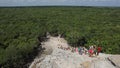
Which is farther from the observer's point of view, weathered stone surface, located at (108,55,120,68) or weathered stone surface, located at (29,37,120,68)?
weathered stone surface, located at (29,37,120,68)

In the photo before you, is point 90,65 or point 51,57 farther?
point 51,57

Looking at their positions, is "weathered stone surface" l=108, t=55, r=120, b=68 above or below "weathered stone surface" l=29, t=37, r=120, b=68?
above

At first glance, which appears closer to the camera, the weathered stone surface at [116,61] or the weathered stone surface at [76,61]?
the weathered stone surface at [116,61]

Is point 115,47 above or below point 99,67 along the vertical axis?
below

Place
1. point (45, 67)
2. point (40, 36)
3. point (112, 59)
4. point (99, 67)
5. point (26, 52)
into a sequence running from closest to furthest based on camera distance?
point (99, 67) → point (112, 59) → point (45, 67) → point (26, 52) → point (40, 36)

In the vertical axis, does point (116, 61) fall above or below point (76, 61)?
above

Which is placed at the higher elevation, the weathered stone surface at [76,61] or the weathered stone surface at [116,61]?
the weathered stone surface at [116,61]

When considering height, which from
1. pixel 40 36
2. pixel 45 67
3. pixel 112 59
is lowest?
pixel 40 36

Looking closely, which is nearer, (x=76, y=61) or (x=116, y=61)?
(x=116, y=61)

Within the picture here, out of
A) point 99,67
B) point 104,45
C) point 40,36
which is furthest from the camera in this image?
point 40,36

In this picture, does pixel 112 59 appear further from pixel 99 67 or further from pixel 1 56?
pixel 1 56

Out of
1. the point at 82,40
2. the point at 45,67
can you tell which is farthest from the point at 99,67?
the point at 82,40
